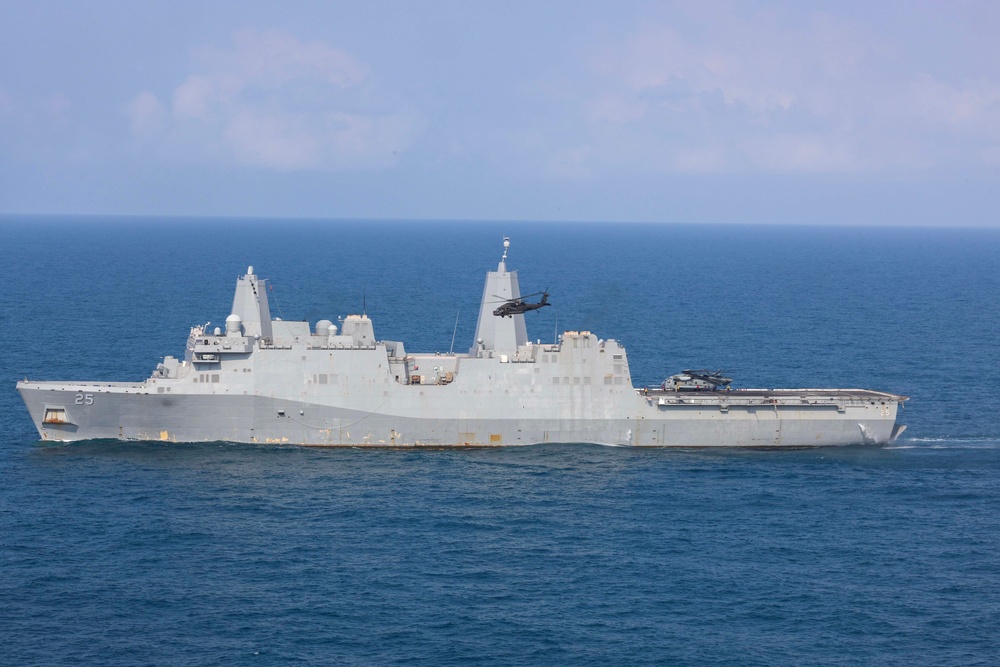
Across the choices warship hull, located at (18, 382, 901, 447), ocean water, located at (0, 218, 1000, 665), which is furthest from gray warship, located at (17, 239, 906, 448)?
ocean water, located at (0, 218, 1000, 665)

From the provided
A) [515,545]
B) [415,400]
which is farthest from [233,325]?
[515,545]

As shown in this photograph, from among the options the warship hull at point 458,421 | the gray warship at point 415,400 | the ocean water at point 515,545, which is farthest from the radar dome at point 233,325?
the ocean water at point 515,545

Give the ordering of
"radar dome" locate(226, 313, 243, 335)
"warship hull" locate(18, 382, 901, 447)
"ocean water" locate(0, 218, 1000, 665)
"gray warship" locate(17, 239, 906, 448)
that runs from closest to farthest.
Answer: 1. "ocean water" locate(0, 218, 1000, 665)
2. "warship hull" locate(18, 382, 901, 447)
3. "gray warship" locate(17, 239, 906, 448)
4. "radar dome" locate(226, 313, 243, 335)

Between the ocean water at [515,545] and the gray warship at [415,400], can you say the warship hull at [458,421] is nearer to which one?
the gray warship at [415,400]

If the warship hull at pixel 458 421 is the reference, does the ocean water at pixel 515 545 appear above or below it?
below

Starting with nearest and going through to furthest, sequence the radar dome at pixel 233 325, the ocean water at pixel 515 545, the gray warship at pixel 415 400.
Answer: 1. the ocean water at pixel 515 545
2. the gray warship at pixel 415 400
3. the radar dome at pixel 233 325

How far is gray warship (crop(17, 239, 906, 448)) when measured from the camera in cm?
4400

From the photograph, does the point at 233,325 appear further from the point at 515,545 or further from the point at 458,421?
the point at 515,545

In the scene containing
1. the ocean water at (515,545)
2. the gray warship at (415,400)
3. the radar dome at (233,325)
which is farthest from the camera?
the radar dome at (233,325)

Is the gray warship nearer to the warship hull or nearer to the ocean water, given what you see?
the warship hull

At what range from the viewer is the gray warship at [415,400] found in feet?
144

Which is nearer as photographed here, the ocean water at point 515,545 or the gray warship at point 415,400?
the ocean water at point 515,545

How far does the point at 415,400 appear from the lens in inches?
1762

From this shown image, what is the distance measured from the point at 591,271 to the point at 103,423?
3694 inches
